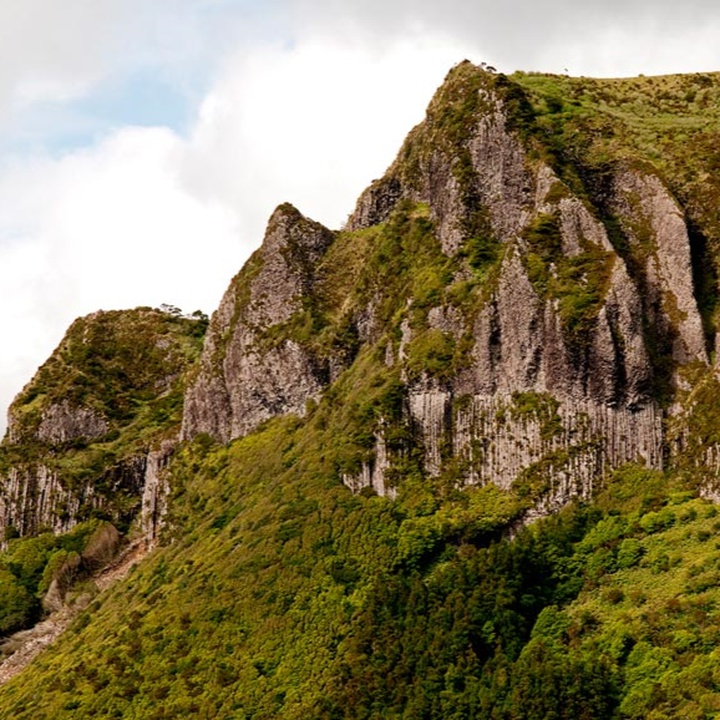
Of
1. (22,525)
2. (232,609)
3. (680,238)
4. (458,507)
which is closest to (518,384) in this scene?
(458,507)

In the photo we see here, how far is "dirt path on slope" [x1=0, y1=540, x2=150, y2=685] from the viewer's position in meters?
141

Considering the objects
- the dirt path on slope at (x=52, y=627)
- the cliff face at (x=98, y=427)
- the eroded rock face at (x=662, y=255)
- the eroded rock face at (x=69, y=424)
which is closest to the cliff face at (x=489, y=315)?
the eroded rock face at (x=662, y=255)

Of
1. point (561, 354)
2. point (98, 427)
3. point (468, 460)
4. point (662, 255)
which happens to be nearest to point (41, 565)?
point (98, 427)

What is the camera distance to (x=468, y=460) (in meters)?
111

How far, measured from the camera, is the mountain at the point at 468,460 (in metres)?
92.2

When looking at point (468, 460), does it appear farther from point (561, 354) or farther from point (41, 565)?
point (41, 565)

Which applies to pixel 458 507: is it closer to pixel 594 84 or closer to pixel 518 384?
pixel 518 384

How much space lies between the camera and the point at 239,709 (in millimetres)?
98875

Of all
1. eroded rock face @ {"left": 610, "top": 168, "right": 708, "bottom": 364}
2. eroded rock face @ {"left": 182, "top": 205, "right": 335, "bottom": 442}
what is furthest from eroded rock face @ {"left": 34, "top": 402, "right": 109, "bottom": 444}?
eroded rock face @ {"left": 610, "top": 168, "right": 708, "bottom": 364}

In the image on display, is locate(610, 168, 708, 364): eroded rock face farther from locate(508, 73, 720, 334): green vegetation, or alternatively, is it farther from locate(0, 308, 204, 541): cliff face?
locate(0, 308, 204, 541): cliff face

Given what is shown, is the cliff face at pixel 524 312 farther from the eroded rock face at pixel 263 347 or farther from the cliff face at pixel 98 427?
the cliff face at pixel 98 427

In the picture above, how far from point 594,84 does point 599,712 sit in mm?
79134

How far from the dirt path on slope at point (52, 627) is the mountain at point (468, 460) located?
9.14ft

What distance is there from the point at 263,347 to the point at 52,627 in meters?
41.5
